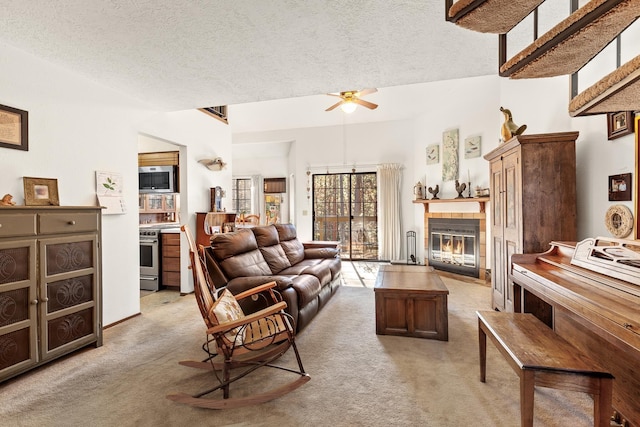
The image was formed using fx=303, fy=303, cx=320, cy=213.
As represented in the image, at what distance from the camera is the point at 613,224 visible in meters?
2.12

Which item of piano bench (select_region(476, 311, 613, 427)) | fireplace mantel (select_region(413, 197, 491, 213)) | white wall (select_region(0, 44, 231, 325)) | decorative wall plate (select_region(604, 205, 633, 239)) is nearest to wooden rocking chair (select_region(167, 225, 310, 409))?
piano bench (select_region(476, 311, 613, 427))

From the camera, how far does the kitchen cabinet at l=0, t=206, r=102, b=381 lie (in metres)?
2.01

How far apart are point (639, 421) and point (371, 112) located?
18.6ft

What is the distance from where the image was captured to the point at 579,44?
115cm

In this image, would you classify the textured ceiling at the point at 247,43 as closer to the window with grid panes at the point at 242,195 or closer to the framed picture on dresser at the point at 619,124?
the framed picture on dresser at the point at 619,124

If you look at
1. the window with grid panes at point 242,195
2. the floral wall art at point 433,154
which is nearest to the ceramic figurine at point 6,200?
the floral wall art at point 433,154

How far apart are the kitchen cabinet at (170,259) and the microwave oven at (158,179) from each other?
0.88m

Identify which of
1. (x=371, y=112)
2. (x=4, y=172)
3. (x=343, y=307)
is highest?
(x=371, y=112)

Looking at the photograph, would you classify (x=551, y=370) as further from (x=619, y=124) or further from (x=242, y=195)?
(x=242, y=195)

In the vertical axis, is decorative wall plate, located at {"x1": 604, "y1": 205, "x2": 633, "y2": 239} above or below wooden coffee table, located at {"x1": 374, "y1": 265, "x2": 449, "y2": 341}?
above

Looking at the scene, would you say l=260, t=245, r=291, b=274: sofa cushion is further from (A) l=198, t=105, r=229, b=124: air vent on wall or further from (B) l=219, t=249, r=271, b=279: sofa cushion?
(A) l=198, t=105, r=229, b=124: air vent on wall

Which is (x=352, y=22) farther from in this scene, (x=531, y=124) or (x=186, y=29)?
(x=531, y=124)

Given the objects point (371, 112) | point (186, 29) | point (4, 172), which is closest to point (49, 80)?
point (4, 172)

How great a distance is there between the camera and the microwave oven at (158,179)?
16.3ft
